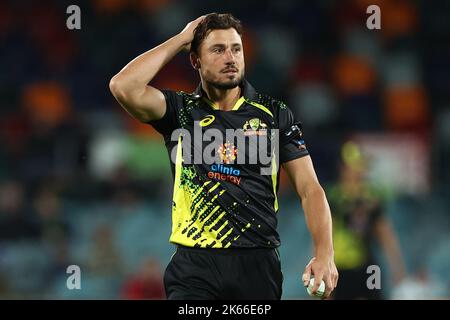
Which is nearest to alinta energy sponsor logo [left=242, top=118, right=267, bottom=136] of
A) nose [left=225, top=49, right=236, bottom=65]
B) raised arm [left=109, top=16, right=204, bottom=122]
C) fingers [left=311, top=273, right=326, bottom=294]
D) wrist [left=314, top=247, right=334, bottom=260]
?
nose [left=225, top=49, right=236, bottom=65]

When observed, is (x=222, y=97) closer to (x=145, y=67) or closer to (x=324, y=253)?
(x=145, y=67)

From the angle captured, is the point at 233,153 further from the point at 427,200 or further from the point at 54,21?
the point at 54,21

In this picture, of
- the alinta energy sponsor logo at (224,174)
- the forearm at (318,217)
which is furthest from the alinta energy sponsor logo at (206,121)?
the forearm at (318,217)

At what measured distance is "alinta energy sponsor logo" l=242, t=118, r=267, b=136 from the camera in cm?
448

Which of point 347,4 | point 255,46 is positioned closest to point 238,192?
point 255,46

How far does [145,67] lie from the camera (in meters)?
4.35

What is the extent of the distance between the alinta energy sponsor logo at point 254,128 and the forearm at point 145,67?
0.53 meters

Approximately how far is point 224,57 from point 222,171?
0.59m

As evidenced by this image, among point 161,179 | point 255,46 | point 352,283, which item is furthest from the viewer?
point 255,46

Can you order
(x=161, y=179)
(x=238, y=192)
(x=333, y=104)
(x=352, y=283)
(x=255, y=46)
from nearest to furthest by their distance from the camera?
(x=238, y=192), (x=352, y=283), (x=161, y=179), (x=333, y=104), (x=255, y=46)

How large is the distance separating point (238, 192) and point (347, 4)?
9.07 metres

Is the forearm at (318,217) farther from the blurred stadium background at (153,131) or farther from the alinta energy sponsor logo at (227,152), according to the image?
the blurred stadium background at (153,131)

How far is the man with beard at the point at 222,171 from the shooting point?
4.34m

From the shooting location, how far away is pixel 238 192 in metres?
4.40
